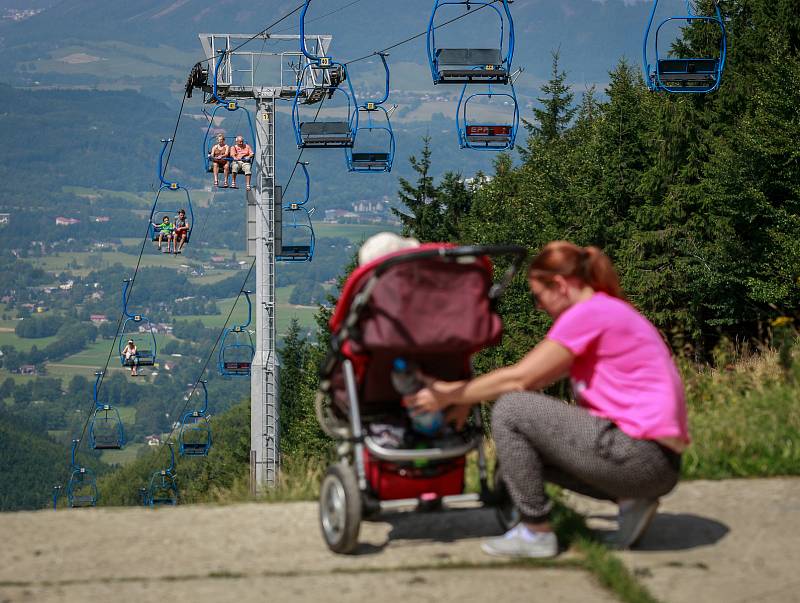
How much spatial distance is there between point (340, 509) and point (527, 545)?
88 cm

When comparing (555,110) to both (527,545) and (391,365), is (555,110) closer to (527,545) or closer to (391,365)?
(391,365)

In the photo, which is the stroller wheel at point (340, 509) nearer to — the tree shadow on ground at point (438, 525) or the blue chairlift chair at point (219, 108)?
the tree shadow on ground at point (438, 525)

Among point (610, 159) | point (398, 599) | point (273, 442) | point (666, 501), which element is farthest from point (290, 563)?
point (610, 159)

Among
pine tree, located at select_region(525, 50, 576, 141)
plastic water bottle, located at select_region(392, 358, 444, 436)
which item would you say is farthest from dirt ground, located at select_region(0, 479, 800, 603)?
pine tree, located at select_region(525, 50, 576, 141)

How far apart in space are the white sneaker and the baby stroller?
12.0 inches

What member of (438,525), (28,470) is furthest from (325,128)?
(28,470)

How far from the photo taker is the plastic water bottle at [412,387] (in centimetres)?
578

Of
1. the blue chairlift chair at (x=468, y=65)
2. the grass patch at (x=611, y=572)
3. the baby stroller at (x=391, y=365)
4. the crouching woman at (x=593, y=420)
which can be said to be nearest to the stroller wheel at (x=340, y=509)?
the baby stroller at (x=391, y=365)

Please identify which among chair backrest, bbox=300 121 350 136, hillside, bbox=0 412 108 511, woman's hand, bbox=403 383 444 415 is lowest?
hillside, bbox=0 412 108 511

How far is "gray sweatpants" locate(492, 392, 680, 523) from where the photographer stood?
5555 mm

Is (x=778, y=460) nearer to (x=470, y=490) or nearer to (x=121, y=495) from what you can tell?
(x=470, y=490)

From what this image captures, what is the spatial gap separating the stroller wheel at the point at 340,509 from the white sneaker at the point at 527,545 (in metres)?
0.64

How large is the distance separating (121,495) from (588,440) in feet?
396

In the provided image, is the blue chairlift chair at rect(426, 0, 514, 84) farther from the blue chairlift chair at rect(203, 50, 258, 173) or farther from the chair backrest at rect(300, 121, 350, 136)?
the chair backrest at rect(300, 121, 350, 136)
